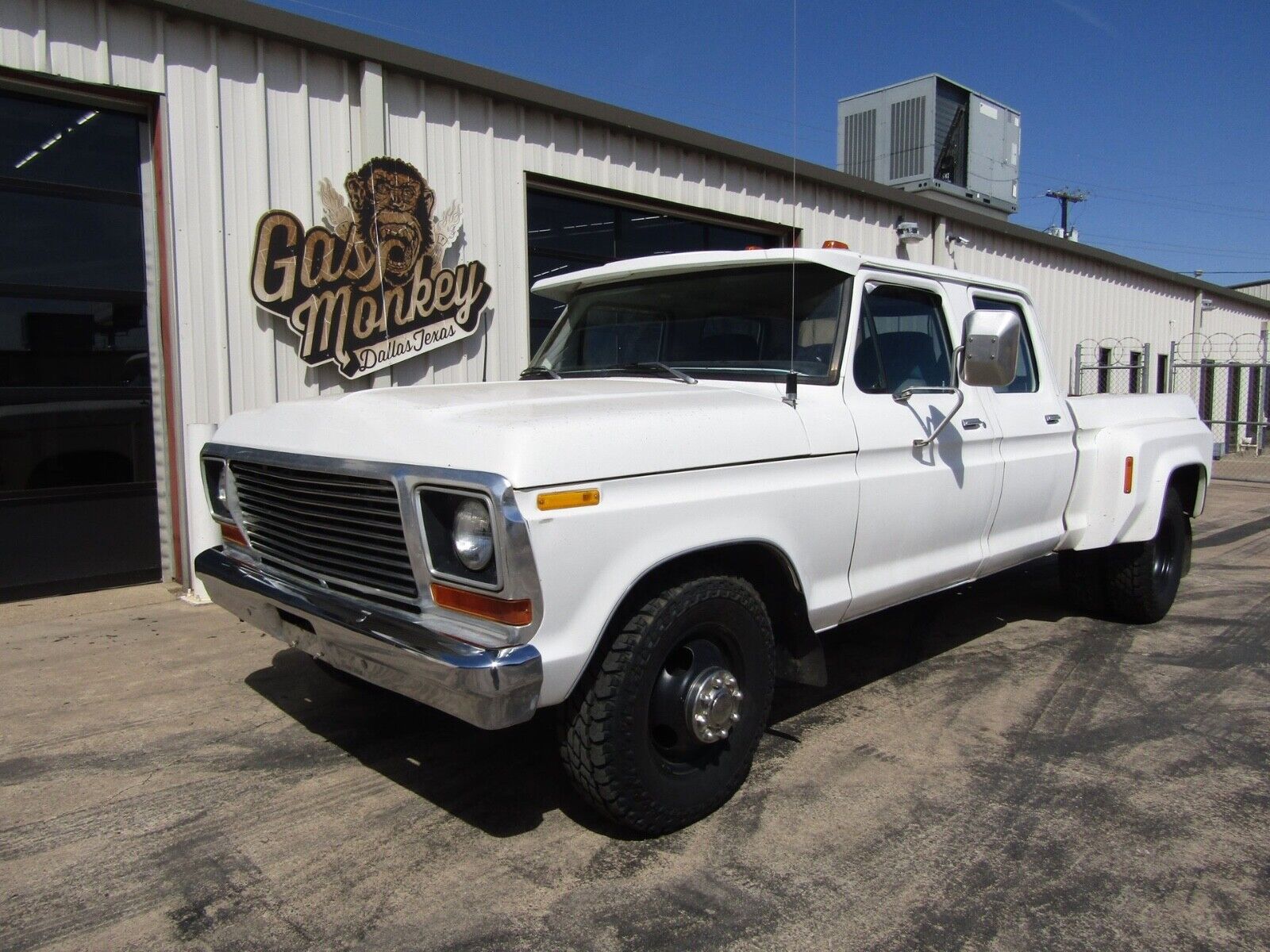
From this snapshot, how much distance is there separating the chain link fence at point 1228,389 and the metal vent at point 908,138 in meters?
7.36

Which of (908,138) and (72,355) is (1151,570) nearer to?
(72,355)

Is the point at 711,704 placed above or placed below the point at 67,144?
below

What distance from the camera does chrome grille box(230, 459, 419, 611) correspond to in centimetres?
277

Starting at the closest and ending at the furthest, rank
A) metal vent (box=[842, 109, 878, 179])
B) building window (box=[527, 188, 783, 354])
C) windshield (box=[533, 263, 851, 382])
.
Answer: windshield (box=[533, 263, 851, 382]) → building window (box=[527, 188, 783, 354]) → metal vent (box=[842, 109, 878, 179])

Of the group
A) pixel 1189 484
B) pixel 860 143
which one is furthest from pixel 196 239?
pixel 860 143

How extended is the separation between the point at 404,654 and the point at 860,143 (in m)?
14.2

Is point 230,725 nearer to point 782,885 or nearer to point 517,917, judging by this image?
point 517,917

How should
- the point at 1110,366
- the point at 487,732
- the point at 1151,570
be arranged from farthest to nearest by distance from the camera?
the point at 1110,366, the point at 1151,570, the point at 487,732

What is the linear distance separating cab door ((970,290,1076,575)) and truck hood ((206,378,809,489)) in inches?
59.9

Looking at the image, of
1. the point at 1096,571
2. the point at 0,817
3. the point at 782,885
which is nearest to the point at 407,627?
the point at 782,885

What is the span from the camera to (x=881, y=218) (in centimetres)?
1159

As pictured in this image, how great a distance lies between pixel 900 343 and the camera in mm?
4031

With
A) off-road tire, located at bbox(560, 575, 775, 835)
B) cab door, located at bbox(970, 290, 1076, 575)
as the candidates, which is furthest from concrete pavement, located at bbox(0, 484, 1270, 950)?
cab door, located at bbox(970, 290, 1076, 575)

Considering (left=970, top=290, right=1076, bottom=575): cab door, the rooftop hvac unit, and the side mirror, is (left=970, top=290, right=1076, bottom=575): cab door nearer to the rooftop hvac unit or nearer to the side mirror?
the side mirror
